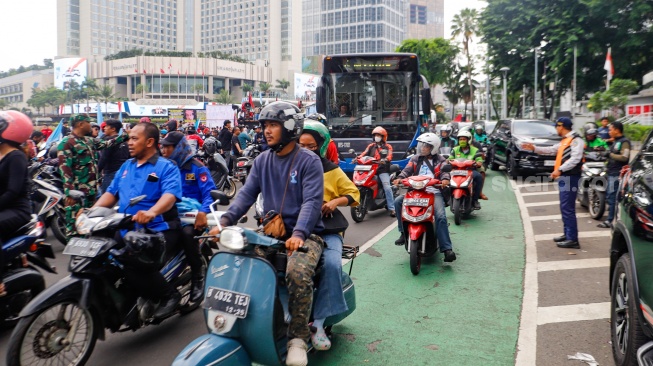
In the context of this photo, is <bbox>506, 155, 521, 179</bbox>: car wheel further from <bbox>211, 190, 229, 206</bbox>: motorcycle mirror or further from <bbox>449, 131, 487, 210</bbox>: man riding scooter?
<bbox>211, 190, 229, 206</bbox>: motorcycle mirror

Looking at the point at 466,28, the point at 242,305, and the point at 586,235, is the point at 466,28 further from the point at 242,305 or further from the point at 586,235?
the point at 242,305

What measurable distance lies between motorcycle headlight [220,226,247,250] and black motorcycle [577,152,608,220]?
25.6ft

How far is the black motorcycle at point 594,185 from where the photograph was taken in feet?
30.4

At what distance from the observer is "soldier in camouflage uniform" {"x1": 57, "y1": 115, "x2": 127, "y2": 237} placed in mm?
6812

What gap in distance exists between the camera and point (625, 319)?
3.72 metres

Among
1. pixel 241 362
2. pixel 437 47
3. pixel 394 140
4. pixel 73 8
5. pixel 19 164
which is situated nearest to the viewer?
pixel 241 362

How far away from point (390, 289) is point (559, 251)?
2.93 meters

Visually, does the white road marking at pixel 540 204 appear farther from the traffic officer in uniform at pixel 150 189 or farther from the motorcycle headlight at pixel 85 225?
the motorcycle headlight at pixel 85 225

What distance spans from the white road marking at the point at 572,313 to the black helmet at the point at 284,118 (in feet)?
9.45

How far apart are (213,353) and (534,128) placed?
572 inches

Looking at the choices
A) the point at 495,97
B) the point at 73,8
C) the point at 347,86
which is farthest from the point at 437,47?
the point at 73,8

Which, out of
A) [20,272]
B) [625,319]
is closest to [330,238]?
[625,319]

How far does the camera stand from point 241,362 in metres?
3.15

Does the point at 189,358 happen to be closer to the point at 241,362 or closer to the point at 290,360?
the point at 241,362
